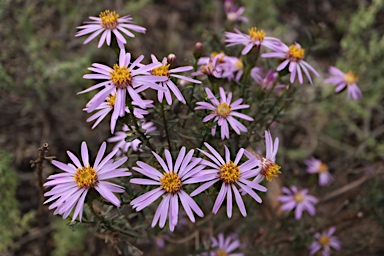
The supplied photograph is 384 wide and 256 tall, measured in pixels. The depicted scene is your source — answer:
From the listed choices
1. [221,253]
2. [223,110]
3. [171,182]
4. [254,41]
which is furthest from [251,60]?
[221,253]

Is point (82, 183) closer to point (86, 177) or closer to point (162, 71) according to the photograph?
point (86, 177)

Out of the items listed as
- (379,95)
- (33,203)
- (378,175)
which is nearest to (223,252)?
(378,175)

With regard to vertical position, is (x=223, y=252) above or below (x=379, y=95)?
below

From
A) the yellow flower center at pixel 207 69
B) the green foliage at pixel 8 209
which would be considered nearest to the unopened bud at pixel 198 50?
the yellow flower center at pixel 207 69

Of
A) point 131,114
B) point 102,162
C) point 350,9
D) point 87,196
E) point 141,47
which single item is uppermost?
point 350,9

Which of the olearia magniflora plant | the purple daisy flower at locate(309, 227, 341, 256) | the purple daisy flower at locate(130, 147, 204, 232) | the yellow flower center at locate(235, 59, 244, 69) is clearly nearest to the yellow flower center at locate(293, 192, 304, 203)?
the purple daisy flower at locate(309, 227, 341, 256)

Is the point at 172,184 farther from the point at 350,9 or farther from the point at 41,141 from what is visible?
the point at 350,9
